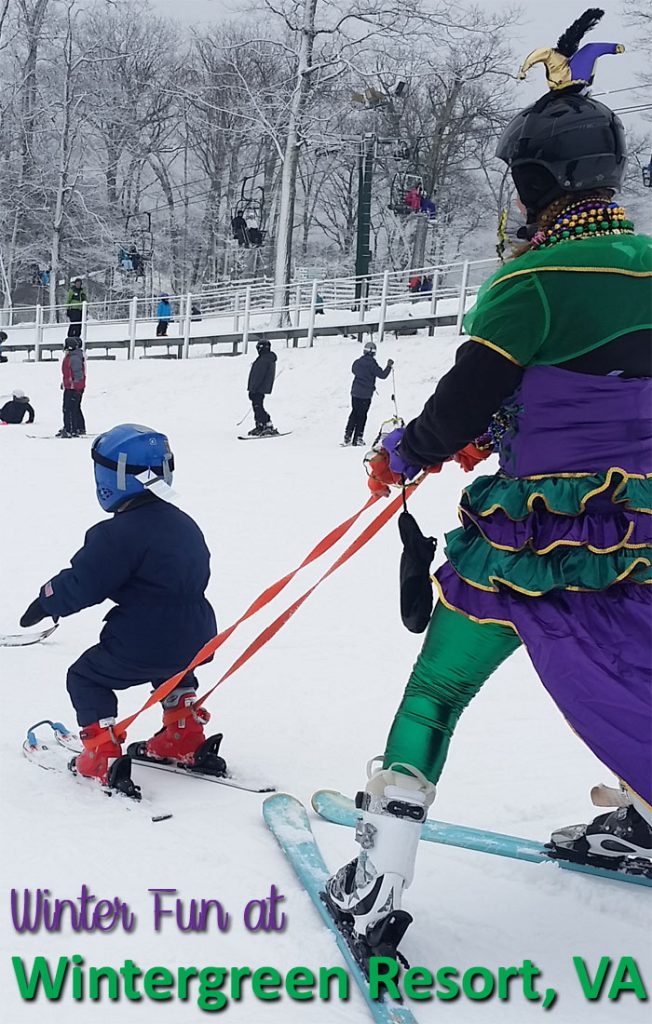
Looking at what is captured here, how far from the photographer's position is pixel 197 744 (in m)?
3.38

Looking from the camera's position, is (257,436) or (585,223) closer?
(585,223)

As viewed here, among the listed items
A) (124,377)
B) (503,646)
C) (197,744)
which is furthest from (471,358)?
(124,377)

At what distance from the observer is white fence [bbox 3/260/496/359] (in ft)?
61.7

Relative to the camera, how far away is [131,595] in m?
3.20

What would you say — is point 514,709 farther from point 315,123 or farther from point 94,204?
point 94,204

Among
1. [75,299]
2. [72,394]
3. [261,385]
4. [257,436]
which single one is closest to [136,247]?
[75,299]

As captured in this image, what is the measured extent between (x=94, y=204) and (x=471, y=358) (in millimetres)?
34845

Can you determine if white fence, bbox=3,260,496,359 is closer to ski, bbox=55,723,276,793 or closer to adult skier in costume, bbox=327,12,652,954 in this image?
ski, bbox=55,723,276,793

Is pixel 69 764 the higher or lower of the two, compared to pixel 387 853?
lower

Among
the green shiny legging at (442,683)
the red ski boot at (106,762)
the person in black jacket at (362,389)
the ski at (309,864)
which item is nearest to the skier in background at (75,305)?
the person in black jacket at (362,389)

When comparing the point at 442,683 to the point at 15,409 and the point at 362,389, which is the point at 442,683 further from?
the point at 15,409

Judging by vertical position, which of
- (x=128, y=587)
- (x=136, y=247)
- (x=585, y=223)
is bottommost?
(x=128, y=587)

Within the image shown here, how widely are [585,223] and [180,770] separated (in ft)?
7.49

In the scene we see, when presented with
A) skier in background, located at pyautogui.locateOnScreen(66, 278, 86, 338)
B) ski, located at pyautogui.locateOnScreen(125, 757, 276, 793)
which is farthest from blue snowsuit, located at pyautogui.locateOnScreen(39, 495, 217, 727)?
skier in background, located at pyautogui.locateOnScreen(66, 278, 86, 338)
